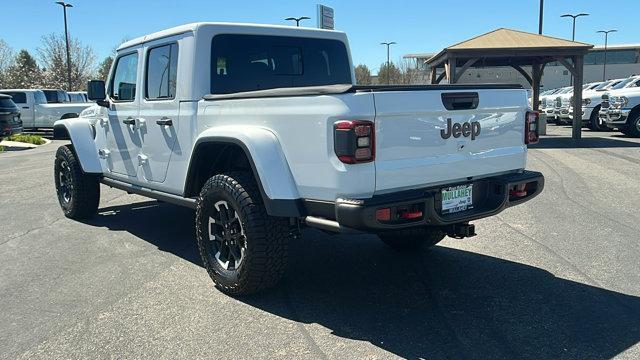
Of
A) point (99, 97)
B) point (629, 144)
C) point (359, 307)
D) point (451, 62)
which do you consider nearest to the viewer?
point (359, 307)

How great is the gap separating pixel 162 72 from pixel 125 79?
101 cm

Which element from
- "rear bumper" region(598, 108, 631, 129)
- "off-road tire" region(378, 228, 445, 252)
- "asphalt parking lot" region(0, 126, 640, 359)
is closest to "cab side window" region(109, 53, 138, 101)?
"asphalt parking lot" region(0, 126, 640, 359)

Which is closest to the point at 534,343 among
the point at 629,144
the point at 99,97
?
the point at 99,97

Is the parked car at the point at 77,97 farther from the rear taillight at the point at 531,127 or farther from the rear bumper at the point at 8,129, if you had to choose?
the rear taillight at the point at 531,127

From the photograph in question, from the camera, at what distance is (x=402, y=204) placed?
3.43 metres

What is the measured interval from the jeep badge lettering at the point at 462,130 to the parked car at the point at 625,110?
→ 15.1m

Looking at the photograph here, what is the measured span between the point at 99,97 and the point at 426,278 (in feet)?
12.7

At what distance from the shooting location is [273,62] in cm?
521

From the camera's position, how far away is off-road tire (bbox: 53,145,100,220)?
6746mm

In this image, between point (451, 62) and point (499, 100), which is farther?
point (451, 62)

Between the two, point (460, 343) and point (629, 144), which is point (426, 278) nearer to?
point (460, 343)

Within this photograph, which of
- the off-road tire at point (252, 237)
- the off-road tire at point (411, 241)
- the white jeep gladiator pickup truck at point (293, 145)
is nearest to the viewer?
the white jeep gladiator pickup truck at point (293, 145)

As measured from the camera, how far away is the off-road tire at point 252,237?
3885 mm

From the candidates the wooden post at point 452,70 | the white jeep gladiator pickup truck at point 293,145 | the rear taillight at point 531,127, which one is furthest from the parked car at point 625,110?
the rear taillight at point 531,127
